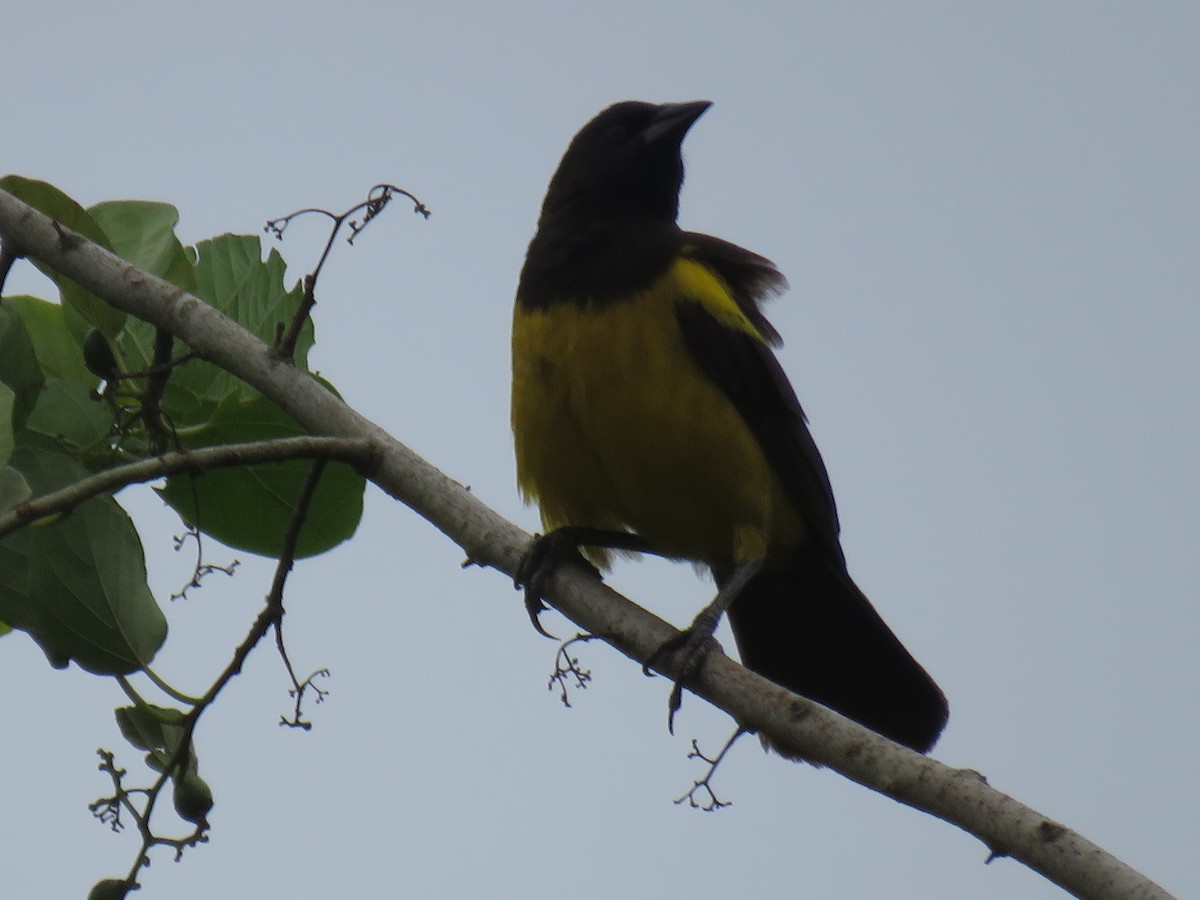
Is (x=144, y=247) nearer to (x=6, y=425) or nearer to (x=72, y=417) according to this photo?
(x=72, y=417)

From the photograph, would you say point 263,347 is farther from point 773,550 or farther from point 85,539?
point 773,550

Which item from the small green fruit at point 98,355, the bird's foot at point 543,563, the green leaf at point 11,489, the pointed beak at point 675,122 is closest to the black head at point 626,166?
the pointed beak at point 675,122

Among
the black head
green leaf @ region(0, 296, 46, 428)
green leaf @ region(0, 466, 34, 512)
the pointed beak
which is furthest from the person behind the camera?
the pointed beak

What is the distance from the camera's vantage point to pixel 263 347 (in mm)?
2648

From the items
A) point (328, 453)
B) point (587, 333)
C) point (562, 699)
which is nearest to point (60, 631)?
point (328, 453)

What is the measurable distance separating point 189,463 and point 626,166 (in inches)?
101

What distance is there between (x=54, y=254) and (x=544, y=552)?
1245mm

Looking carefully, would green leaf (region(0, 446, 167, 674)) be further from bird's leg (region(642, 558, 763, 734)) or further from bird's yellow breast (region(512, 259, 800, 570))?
bird's yellow breast (region(512, 259, 800, 570))

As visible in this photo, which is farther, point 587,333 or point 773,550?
point 773,550

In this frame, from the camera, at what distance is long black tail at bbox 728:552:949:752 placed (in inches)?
148

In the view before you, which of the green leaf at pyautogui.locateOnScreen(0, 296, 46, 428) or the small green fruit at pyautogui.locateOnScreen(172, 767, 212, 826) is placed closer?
the small green fruit at pyautogui.locateOnScreen(172, 767, 212, 826)

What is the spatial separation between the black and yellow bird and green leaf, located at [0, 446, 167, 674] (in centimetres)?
103

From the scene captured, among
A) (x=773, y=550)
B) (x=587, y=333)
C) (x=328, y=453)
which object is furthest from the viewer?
(x=773, y=550)

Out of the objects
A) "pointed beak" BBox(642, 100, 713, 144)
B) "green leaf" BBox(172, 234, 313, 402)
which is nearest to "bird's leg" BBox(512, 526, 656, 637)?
"green leaf" BBox(172, 234, 313, 402)
